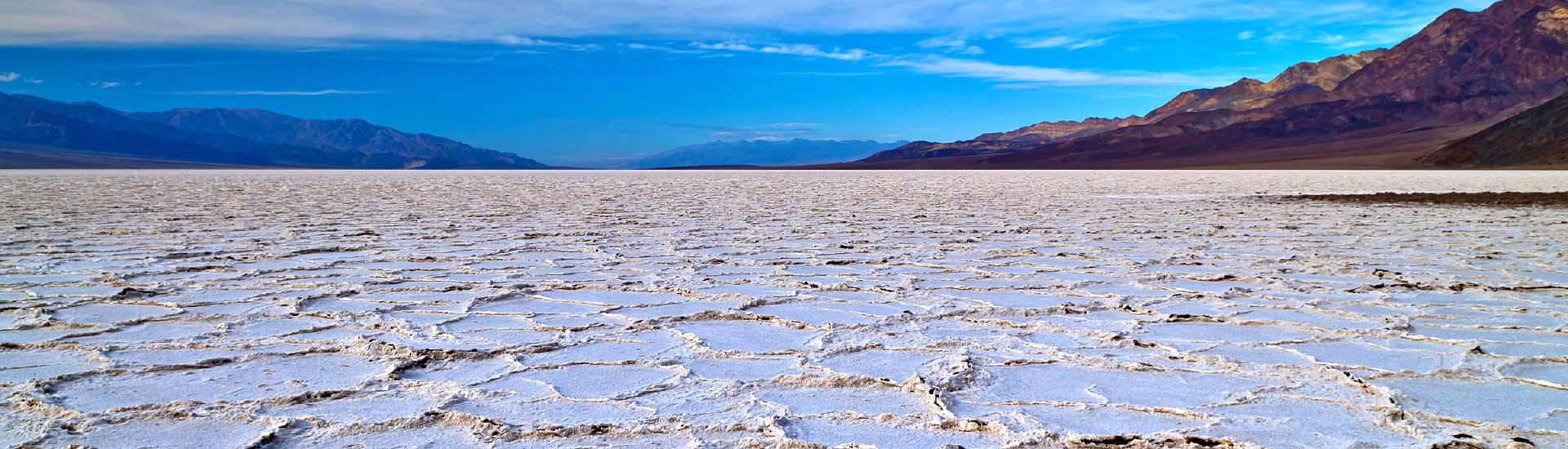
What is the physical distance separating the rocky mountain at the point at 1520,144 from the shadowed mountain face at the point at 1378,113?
1164cm

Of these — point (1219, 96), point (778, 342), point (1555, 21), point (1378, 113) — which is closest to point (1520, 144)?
point (1378, 113)

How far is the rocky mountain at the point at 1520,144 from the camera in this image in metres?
48.3

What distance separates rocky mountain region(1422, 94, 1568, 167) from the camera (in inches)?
1902

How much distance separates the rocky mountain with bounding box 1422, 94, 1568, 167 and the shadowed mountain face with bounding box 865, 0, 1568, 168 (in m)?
11.6

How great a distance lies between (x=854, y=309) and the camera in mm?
3459

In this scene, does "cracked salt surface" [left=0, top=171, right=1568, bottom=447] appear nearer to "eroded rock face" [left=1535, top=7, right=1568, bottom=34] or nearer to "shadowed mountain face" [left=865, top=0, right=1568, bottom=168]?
"shadowed mountain face" [left=865, top=0, right=1568, bottom=168]

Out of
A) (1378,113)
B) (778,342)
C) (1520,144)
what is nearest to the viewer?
(778,342)

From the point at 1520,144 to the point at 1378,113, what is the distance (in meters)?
40.8

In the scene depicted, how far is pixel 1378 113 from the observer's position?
88.4 m

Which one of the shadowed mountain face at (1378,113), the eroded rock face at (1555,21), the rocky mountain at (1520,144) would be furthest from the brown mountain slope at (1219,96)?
the rocky mountain at (1520,144)

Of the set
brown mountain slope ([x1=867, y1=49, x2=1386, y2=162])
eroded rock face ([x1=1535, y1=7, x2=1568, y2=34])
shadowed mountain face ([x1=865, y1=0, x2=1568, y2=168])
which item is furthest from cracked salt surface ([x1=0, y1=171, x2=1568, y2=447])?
brown mountain slope ([x1=867, y1=49, x2=1386, y2=162])

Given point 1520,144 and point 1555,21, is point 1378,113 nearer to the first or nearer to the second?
point 1555,21

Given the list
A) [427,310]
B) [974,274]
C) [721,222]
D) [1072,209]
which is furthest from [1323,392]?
[1072,209]

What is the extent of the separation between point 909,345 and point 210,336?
1.87 metres
